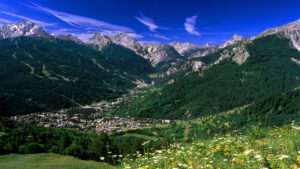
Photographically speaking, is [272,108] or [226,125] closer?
[226,125]

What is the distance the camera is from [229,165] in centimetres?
681

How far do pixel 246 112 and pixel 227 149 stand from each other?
595ft

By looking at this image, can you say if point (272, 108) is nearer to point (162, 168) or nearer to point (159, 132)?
point (159, 132)

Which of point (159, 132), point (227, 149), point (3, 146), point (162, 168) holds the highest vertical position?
point (227, 149)

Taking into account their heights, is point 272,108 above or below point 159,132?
above

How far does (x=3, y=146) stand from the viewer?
3331 cm

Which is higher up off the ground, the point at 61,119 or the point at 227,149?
the point at 227,149

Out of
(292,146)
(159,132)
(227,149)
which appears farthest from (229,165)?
(159,132)

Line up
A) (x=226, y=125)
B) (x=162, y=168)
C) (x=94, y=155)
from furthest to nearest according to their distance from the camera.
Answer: (x=226, y=125)
(x=94, y=155)
(x=162, y=168)

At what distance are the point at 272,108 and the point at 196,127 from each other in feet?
223

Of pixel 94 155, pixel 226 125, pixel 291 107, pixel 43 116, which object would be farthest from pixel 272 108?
pixel 43 116

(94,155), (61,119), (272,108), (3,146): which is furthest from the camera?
(61,119)

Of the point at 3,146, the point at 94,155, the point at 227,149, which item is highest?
the point at 227,149

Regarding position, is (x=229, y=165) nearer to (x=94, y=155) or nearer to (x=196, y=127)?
(x=94, y=155)
